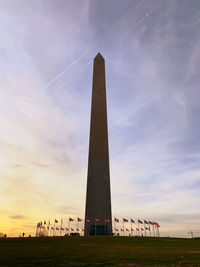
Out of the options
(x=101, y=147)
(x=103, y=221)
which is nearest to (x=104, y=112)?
(x=101, y=147)

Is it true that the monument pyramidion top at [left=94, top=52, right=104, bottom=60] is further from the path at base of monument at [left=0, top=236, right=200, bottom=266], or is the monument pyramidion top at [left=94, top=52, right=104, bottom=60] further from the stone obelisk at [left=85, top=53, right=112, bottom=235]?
the path at base of monument at [left=0, top=236, right=200, bottom=266]

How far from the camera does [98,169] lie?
5119 cm

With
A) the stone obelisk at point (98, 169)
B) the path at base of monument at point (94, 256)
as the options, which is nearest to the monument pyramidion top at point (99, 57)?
the stone obelisk at point (98, 169)

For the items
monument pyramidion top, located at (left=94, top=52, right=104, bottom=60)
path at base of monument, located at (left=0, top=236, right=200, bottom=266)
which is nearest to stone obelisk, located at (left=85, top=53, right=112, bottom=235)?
monument pyramidion top, located at (left=94, top=52, right=104, bottom=60)

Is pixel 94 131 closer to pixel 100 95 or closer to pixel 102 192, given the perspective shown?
pixel 100 95

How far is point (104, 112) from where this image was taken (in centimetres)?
5544

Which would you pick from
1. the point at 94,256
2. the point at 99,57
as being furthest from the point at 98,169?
the point at 94,256

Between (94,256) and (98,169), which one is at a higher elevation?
(98,169)

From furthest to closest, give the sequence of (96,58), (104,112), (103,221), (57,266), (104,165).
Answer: (96,58), (104,112), (104,165), (103,221), (57,266)

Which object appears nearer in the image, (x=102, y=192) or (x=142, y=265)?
(x=142, y=265)

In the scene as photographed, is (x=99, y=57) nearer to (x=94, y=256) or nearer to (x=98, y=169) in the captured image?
(x=98, y=169)

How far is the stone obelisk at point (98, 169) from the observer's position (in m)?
47.8

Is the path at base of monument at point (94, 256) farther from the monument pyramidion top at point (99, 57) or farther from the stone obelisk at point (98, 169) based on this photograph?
the monument pyramidion top at point (99, 57)

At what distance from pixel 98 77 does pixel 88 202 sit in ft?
95.5
